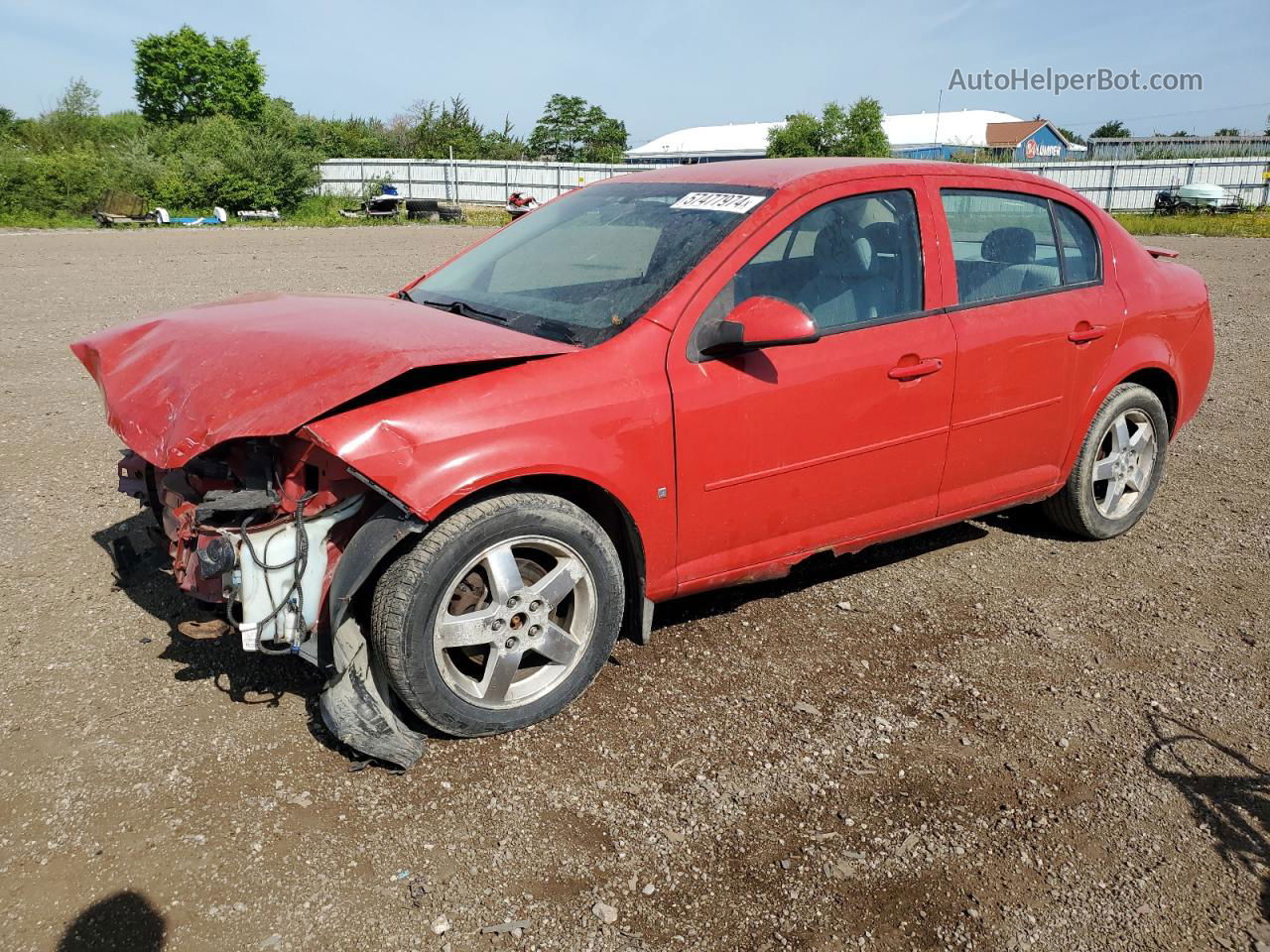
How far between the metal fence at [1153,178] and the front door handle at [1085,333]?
3474 centimetres

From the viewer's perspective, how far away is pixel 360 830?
9.05 feet

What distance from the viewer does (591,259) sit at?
3.85 metres

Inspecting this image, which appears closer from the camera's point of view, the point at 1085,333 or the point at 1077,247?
the point at 1085,333

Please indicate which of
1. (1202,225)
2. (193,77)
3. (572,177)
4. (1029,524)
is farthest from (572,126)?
(1029,524)

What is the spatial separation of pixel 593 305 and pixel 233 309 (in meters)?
1.39

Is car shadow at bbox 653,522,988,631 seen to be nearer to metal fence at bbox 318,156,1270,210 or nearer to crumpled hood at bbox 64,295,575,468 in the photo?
crumpled hood at bbox 64,295,575,468

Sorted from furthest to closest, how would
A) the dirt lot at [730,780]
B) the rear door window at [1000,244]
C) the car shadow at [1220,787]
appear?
the rear door window at [1000,244]
the car shadow at [1220,787]
the dirt lot at [730,780]

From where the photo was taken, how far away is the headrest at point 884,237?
3785 millimetres

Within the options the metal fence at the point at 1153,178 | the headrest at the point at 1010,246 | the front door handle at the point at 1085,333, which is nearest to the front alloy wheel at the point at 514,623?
the headrest at the point at 1010,246

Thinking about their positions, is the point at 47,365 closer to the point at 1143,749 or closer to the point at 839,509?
the point at 839,509

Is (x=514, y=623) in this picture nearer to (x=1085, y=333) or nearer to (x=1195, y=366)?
(x=1085, y=333)

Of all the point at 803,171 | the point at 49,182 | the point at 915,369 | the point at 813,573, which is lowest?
the point at 813,573

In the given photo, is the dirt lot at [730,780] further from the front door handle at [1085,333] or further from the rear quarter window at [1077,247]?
the rear quarter window at [1077,247]

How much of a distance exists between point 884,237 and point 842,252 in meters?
0.21
